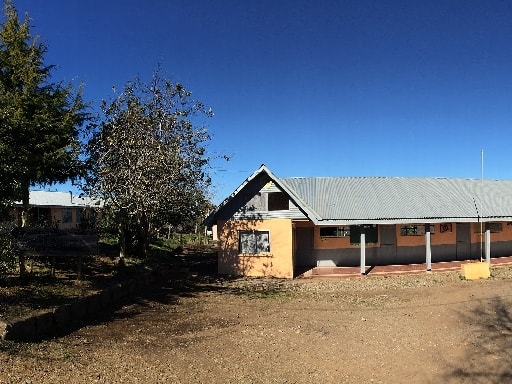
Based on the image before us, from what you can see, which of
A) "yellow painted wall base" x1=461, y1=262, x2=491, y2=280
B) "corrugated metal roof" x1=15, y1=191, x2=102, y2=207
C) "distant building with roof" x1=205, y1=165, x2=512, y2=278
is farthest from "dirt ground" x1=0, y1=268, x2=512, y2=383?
"corrugated metal roof" x1=15, y1=191, x2=102, y2=207

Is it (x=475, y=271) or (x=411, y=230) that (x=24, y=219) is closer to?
(x=475, y=271)

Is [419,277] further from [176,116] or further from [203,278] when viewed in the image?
[176,116]

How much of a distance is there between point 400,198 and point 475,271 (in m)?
5.90

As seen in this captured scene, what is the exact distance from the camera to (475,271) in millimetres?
19859

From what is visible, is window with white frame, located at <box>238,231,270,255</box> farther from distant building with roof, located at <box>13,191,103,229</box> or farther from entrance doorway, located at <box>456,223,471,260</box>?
distant building with roof, located at <box>13,191,103,229</box>

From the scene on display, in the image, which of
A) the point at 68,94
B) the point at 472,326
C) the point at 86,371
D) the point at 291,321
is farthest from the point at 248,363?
the point at 68,94

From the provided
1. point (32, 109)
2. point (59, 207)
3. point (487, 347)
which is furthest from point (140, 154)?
point (59, 207)

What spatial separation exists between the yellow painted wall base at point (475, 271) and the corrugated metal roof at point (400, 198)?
3394 mm

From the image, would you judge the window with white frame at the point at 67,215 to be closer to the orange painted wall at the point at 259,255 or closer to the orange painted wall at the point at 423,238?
the orange painted wall at the point at 259,255

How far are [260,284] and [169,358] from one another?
37.2 feet

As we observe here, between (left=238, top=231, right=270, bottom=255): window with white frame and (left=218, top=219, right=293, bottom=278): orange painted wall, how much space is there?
0.22 m

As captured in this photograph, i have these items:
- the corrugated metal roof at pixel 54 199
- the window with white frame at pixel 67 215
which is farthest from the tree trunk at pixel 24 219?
the window with white frame at pixel 67 215

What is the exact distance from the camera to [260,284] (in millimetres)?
20125

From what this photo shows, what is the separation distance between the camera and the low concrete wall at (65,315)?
9273 mm
